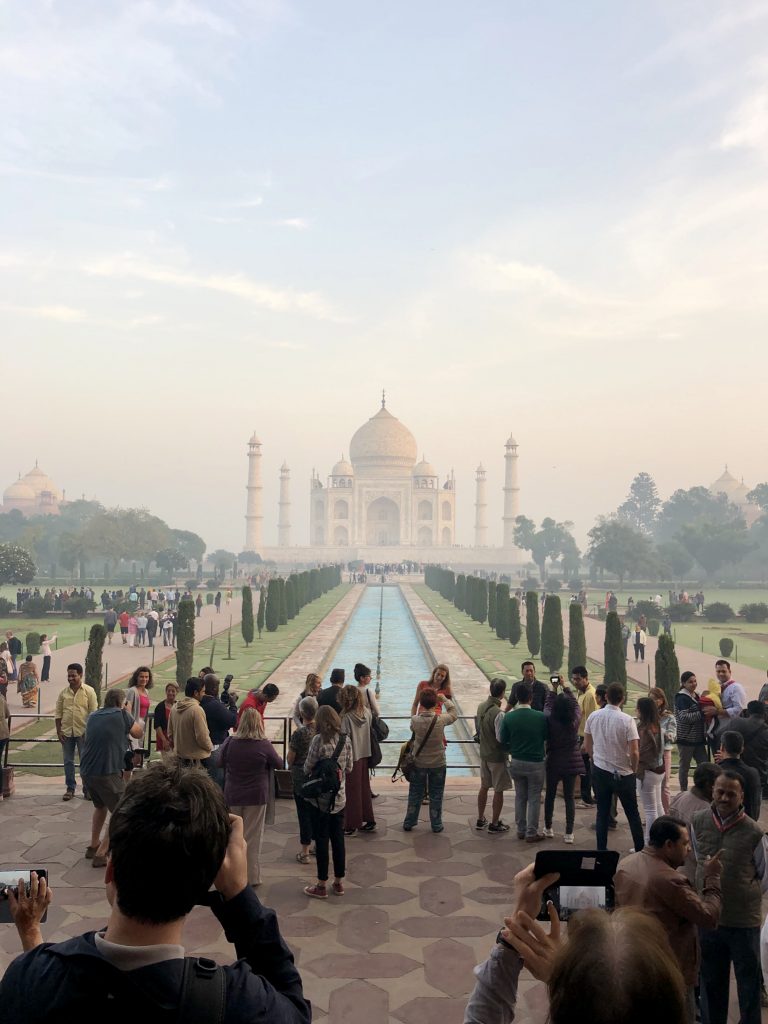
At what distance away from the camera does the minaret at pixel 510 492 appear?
234ft

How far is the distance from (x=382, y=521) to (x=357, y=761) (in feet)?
232

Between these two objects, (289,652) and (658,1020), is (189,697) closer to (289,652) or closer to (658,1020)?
(658,1020)

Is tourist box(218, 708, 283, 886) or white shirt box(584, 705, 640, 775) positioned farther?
white shirt box(584, 705, 640, 775)

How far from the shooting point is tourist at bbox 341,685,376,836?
5312 millimetres

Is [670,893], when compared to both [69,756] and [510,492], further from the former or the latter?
[510,492]

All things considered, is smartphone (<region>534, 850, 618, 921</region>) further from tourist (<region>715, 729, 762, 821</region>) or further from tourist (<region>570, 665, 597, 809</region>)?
tourist (<region>570, 665, 597, 809</region>)

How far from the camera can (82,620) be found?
82.4ft

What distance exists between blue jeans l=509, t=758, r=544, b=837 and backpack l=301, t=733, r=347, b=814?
1.48 m

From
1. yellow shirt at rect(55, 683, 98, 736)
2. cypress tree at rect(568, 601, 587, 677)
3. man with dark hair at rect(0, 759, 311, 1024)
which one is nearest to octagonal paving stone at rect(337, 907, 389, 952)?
man with dark hair at rect(0, 759, 311, 1024)

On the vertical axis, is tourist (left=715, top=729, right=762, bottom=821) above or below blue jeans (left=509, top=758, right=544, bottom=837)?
above

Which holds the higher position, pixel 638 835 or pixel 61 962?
pixel 61 962

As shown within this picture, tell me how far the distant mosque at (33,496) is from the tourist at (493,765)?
3061 inches

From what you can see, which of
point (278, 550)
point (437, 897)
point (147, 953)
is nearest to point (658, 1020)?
point (147, 953)

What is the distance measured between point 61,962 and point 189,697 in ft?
14.1
